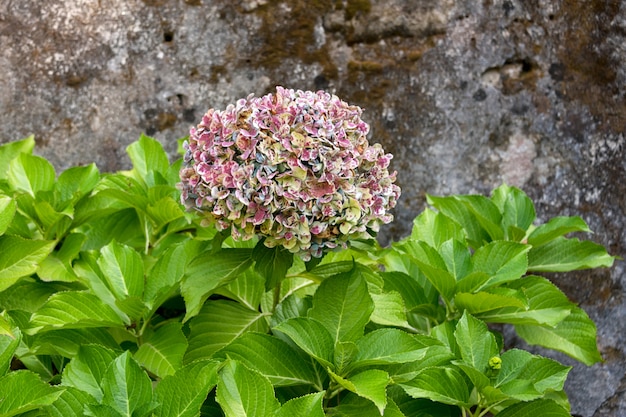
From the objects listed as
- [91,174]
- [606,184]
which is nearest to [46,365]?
[91,174]

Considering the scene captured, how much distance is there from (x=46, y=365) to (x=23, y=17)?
1.38 metres

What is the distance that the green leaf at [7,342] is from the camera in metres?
1.68

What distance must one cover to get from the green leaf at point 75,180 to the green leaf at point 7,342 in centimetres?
70

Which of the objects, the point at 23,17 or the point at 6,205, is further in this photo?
the point at 23,17

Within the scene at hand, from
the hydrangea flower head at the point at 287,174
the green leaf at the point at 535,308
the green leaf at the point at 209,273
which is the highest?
the hydrangea flower head at the point at 287,174

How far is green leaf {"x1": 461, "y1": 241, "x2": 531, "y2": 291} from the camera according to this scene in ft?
7.27

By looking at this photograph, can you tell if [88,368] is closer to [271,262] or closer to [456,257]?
[271,262]

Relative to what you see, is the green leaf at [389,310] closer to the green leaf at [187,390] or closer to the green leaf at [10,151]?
the green leaf at [187,390]

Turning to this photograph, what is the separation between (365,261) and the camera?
7.68ft

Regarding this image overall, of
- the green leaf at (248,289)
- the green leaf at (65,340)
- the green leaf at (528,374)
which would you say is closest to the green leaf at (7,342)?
the green leaf at (65,340)

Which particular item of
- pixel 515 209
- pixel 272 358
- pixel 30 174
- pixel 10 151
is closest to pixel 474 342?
pixel 272 358

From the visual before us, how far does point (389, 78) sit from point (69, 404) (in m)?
1.72

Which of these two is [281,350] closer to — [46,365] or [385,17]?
[46,365]

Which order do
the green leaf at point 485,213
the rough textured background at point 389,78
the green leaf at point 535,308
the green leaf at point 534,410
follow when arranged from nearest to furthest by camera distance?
the green leaf at point 534,410, the green leaf at point 535,308, the green leaf at point 485,213, the rough textured background at point 389,78
